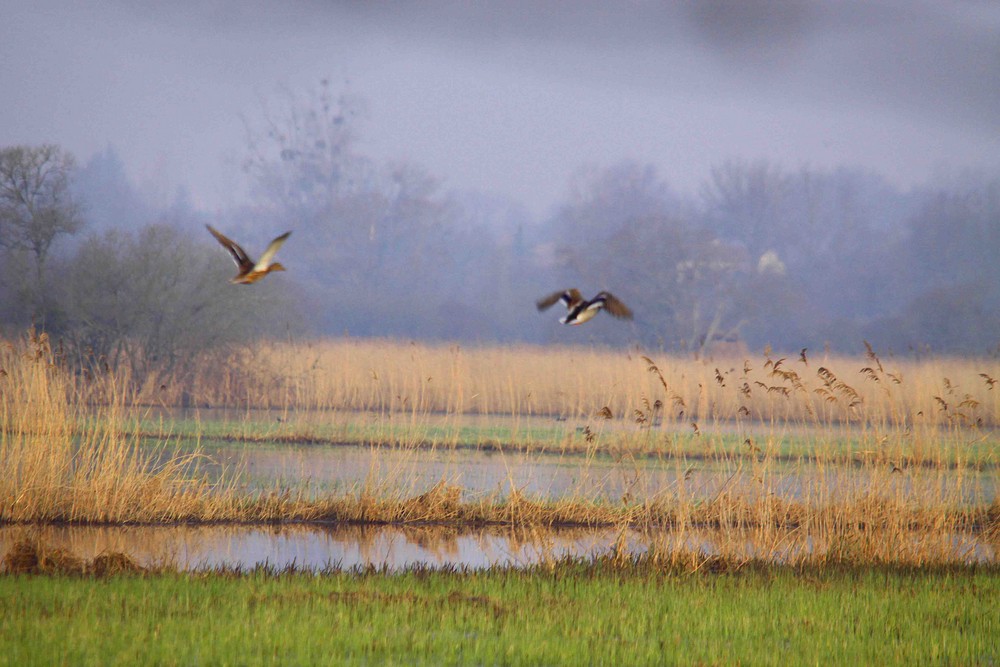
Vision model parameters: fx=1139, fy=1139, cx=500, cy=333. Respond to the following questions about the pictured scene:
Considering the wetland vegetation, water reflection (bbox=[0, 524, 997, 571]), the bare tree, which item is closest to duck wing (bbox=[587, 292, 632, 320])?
the wetland vegetation

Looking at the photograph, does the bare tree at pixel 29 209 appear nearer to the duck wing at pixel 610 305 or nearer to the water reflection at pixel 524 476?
the water reflection at pixel 524 476

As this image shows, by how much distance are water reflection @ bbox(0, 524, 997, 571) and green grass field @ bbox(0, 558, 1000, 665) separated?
0.69 meters

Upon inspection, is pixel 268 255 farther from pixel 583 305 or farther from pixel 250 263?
pixel 583 305

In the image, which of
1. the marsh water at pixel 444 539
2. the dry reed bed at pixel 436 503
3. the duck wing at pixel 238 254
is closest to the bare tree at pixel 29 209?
the dry reed bed at pixel 436 503

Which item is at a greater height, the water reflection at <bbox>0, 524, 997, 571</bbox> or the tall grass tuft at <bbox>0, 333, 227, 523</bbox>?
the tall grass tuft at <bbox>0, 333, 227, 523</bbox>

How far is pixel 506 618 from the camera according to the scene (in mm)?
7191

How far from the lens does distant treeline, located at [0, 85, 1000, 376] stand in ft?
187

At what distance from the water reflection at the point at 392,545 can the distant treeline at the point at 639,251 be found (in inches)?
1571

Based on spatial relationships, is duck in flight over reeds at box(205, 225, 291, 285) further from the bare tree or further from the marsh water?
the bare tree

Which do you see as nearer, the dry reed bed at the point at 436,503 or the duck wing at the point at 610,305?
the duck wing at the point at 610,305

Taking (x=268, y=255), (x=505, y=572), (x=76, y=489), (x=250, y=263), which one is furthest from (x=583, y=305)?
(x=76, y=489)

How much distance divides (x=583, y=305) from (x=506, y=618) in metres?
2.57

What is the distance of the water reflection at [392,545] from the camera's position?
934cm

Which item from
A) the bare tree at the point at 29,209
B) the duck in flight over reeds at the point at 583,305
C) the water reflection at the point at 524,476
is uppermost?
the bare tree at the point at 29,209
